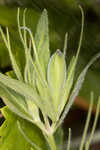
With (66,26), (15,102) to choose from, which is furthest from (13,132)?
(66,26)

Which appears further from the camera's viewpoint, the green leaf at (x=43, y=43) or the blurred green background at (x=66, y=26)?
the blurred green background at (x=66, y=26)

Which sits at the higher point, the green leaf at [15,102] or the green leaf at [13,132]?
the green leaf at [15,102]

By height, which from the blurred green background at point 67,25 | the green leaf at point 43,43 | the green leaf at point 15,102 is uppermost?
the green leaf at point 43,43

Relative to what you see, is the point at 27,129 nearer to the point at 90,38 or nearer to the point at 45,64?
the point at 45,64

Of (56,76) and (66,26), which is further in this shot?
(66,26)

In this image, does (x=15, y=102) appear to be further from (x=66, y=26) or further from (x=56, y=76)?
(x=66, y=26)

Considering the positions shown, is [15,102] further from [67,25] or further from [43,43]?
[67,25]

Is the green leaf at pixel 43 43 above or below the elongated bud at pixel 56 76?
above
